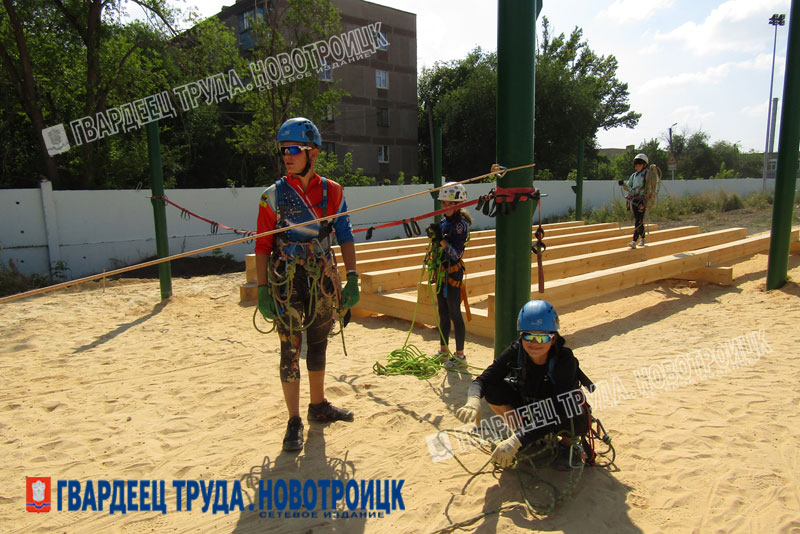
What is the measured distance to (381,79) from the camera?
28.0m

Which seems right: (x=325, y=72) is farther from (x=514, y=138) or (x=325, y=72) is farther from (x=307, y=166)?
(x=307, y=166)

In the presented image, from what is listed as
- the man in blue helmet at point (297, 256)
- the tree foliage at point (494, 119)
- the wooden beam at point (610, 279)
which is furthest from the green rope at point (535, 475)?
the tree foliage at point (494, 119)

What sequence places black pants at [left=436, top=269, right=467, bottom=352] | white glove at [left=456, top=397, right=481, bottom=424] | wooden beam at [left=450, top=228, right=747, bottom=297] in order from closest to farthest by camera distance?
white glove at [left=456, top=397, right=481, bottom=424] < black pants at [left=436, top=269, right=467, bottom=352] < wooden beam at [left=450, top=228, right=747, bottom=297]

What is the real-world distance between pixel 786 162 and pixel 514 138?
5555mm

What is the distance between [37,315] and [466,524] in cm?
629

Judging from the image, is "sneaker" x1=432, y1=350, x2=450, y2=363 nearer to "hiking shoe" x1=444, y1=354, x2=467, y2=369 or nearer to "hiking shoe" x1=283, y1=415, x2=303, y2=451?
"hiking shoe" x1=444, y1=354, x2=467, y2=369

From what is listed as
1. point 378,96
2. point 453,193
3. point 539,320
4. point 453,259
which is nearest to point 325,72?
point 378,96

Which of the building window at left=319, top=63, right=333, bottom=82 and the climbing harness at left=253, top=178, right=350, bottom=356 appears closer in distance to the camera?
the climbing harness at left=253, top=178, right=350, bottom=356

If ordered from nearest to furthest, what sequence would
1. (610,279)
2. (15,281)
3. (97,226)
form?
(610,279)
(15,281)
(97,226)

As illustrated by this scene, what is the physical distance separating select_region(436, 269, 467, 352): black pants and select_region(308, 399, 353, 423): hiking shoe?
1271mm

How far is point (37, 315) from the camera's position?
20.3 ft

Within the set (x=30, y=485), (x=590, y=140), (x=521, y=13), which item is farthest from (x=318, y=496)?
(x=590, y=140)

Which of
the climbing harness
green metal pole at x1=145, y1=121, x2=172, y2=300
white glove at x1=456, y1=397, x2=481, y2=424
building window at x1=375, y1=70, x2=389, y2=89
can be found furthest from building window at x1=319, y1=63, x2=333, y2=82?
white glove at x1=456, y1=397, x2=481, y2=424

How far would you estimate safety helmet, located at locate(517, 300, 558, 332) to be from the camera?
8.03ft
